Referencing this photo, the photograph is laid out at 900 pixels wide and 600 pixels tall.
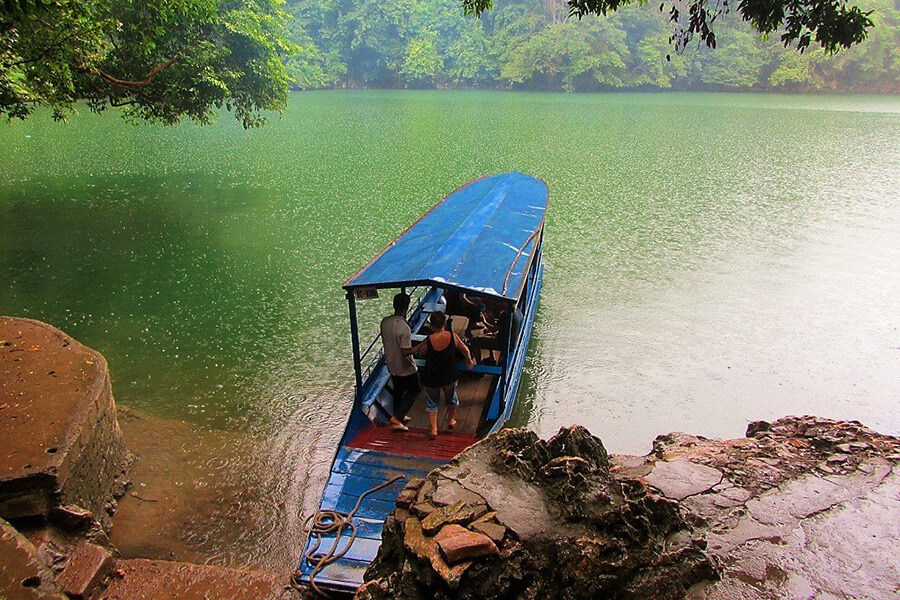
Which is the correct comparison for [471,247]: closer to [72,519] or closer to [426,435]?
[426,435]

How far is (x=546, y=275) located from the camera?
8.77m

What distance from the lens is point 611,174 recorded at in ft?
47.7

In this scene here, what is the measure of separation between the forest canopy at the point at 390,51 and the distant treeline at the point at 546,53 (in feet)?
0.27

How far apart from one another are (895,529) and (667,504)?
1603 mm

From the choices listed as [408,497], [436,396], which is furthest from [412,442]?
[408,497]

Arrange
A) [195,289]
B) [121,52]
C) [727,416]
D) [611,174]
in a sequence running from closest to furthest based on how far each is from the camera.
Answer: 1. [727,416]
2. [195,289]
3. [121,52]
4. [611,174]

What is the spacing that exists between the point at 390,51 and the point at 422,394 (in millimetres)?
38509

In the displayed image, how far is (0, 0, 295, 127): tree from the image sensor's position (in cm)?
685

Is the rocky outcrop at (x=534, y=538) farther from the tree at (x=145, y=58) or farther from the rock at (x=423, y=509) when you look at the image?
the tree at (x=145, y=58)

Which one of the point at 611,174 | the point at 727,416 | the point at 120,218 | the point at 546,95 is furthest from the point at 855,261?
the point at 546,95

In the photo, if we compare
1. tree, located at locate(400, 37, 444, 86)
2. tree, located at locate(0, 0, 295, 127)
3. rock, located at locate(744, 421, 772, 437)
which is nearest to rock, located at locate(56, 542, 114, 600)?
tree, located at locate(0, 0, 295, 127)

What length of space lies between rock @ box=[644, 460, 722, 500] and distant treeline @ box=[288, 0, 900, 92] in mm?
32735

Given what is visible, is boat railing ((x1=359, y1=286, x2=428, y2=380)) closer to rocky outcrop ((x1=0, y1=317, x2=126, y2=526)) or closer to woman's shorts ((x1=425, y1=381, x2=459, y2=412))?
woman's shorts ((x1=425, y1=381, x2=459, y2=412))

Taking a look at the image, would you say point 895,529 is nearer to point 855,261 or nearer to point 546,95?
point 855,261
